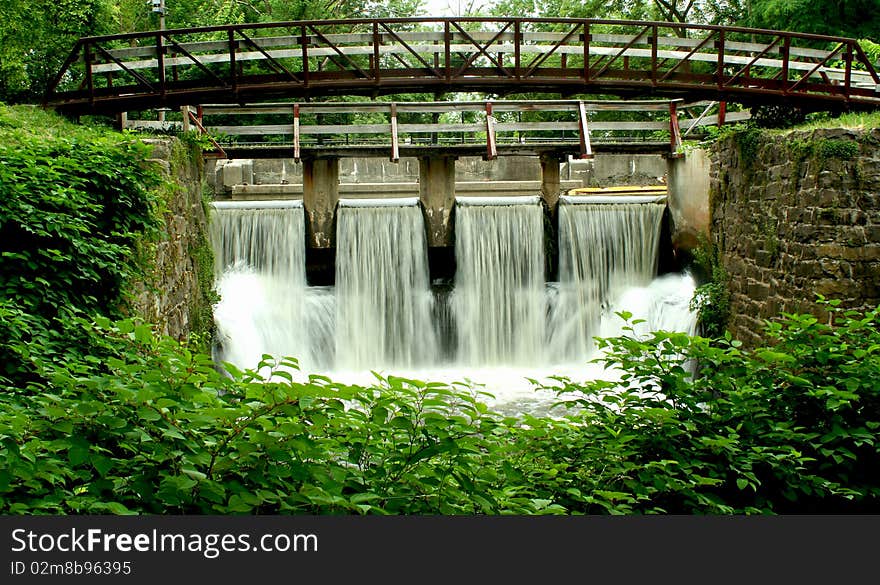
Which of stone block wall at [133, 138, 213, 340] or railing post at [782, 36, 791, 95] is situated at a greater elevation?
railing post at [782, 36, 791, 95]

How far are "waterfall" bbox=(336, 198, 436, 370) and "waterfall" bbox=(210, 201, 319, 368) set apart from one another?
0.71 m


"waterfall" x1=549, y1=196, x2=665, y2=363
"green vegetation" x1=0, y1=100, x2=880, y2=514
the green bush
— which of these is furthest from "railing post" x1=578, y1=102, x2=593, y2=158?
the green bush

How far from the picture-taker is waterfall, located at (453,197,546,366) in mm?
16078

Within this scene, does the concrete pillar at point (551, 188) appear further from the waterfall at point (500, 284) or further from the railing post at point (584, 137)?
the railing post at point (584, 137)

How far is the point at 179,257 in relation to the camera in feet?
38.9

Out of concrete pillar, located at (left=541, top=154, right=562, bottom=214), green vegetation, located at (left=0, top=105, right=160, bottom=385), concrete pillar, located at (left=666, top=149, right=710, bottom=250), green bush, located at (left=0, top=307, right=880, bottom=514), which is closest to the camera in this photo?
green bush, located at (left=0, top=307, right=880, bottom=514)

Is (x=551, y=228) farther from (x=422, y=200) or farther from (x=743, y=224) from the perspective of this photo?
(x=743, y=224)

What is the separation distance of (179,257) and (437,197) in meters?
5.89

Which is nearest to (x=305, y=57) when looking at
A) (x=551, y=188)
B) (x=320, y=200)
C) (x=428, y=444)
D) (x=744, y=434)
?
(x=320, y=200)

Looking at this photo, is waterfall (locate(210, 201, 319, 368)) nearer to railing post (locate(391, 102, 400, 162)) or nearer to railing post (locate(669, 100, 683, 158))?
railing post (locate(391, 102, 400, 162))

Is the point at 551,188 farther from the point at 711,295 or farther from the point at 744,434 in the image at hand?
the point at 744,434

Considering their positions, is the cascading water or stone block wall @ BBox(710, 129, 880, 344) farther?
the cascading water

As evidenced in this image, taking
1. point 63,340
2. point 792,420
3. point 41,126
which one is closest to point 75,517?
point 63,340

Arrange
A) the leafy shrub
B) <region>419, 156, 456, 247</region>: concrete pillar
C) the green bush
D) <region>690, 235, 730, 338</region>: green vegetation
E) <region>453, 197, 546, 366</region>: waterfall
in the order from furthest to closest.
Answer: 1. <region>419, 156, 456, 247</region>: concrete pillar
2. <region>453, 197, 546, 366</region>: waterfall
3. <region>690, 235, 730, 338</region>: green vegetation
4. the leafy shrub
5. the green bush
